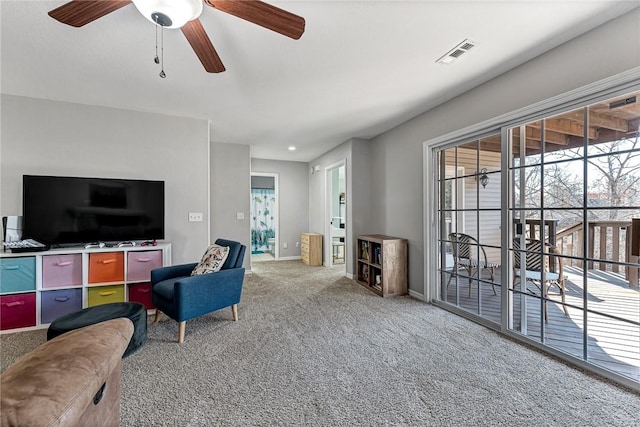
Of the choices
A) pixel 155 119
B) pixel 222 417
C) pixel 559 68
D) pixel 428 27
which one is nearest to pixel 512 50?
pixel 559 68

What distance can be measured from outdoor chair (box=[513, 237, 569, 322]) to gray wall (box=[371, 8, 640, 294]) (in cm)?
121

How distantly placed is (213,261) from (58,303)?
164 cm

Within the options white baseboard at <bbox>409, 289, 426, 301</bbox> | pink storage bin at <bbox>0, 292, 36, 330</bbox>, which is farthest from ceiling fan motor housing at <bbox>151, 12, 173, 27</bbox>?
white baseboard at <bbox>409, 289, 426, 301</bbox>

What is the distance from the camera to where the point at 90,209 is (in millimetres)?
3035

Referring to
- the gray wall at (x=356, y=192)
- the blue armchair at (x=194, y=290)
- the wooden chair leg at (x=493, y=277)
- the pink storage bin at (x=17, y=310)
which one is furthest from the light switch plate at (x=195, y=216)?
the wooden chair leg at (x=493, y=277)

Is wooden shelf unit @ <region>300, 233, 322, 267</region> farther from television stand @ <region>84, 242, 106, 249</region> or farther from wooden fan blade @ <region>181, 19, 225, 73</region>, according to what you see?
wooden fan blade @ <region>181, 19, 225, 73</region>

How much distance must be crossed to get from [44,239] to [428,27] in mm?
4145

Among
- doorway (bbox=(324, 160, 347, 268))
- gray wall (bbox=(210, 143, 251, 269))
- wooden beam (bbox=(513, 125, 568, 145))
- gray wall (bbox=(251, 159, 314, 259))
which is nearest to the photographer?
wooden beam (bbox=(513, 125, 568, 145))

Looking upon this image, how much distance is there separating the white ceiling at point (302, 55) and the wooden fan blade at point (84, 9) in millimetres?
348

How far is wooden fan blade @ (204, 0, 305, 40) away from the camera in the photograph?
4.47 feet

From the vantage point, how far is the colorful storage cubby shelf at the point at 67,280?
265 cm

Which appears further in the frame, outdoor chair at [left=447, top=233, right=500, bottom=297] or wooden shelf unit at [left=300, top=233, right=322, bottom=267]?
wooden shelf unit at [left=300, top=233, right=322, bottom=267]

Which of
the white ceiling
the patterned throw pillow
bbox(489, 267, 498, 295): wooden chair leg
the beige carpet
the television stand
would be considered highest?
the white ceiling

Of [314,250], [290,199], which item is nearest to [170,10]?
[314,250]
